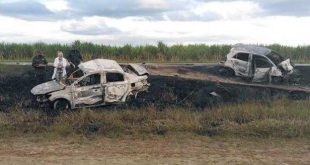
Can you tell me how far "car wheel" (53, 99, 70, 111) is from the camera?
2075 centimetres

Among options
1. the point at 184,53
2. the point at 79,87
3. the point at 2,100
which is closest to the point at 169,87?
the point at 79,87

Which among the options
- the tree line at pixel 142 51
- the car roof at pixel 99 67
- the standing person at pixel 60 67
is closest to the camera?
the car roof at pixel 99 67

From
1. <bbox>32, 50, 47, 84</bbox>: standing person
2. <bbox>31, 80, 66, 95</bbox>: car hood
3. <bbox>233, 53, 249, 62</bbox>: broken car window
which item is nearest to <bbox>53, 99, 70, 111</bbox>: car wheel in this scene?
<bbox>31, 80, 66, 95</bbox>: car hood

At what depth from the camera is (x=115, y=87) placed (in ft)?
70.4

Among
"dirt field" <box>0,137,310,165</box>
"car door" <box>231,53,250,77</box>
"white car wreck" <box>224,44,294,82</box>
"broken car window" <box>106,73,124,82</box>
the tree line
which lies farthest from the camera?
the tree line

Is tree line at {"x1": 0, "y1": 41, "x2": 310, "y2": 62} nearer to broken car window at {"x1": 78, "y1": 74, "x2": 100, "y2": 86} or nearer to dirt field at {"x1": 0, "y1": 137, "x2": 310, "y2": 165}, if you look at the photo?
broken car window at {"x1": 78, "y1": 74, "x2": 100, "y2": 86}

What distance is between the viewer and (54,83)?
2128 centimetres

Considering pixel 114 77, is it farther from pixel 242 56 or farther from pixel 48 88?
pixel 242 56

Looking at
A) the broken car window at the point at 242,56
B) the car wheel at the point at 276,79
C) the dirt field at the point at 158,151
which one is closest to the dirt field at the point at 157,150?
the dirt field at the point at 158,151

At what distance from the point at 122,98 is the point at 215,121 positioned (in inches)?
177

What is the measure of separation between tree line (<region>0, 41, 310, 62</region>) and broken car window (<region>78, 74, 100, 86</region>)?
Result: 56.1ft

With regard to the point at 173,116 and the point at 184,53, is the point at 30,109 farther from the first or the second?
the point at 184,53

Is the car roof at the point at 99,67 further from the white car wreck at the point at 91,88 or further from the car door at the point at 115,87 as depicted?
the car door at the point at 115,87

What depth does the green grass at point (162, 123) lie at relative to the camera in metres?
17.3
